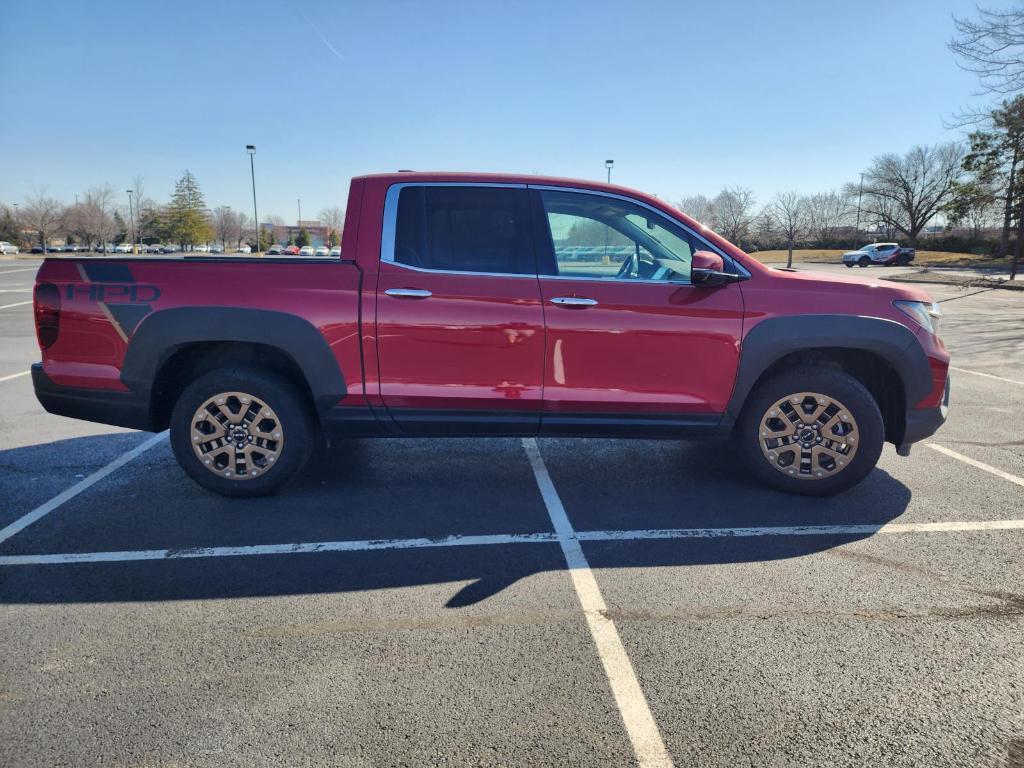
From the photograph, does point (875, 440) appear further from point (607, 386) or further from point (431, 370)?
point (431, 370)

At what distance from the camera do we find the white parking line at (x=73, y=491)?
381cm

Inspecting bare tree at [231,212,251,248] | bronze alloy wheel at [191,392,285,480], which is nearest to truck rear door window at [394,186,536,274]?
bronze alloy wheel at [191,392,285,480]

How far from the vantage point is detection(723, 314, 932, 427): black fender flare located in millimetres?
4082

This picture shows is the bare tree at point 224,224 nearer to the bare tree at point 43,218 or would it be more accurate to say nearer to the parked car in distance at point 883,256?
the bare tree at point 43,218

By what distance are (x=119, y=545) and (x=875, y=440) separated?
174 inches

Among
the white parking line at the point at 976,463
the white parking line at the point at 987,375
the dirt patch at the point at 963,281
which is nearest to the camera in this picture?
the white parking line at the point at 976,463

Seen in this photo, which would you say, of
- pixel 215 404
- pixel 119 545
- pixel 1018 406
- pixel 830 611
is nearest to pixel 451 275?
pixel 215 404

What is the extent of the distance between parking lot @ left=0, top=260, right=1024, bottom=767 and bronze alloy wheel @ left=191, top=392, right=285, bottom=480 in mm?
245

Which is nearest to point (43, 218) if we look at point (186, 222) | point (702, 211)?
point (186, 222)

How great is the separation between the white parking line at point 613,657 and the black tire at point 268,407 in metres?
1.63

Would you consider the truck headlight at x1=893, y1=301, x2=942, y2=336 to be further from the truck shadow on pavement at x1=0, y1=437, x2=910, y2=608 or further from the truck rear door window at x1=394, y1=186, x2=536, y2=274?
the truck rear door window at x1=394, y1=186, x2=536, y2=274

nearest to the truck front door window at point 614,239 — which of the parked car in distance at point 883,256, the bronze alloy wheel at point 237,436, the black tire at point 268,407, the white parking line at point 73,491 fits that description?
the black tire at point 268,407

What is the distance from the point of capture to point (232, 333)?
401cm

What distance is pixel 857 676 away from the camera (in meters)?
2.53
